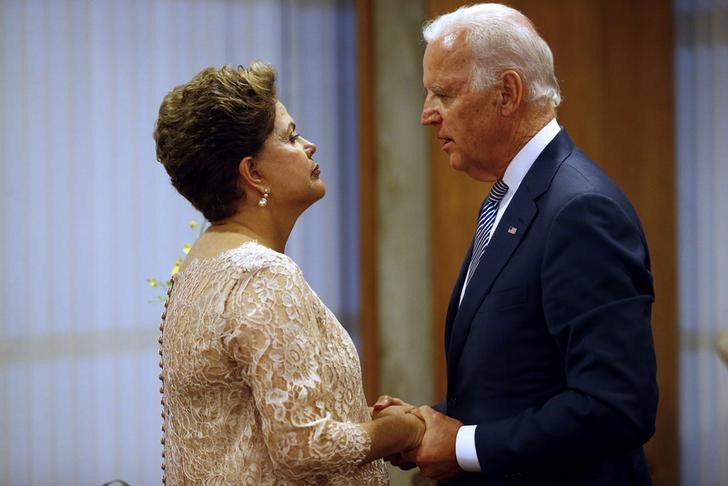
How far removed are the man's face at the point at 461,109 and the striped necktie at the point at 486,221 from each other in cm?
3

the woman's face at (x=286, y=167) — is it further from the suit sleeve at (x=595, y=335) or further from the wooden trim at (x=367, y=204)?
the wooden trim at (x=367, y=204)

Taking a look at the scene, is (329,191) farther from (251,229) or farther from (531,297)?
(531,297)

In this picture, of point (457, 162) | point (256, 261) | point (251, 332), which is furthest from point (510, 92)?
point (251, 332)

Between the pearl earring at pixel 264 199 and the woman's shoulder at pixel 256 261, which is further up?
the pearl earring at pixel 264 199

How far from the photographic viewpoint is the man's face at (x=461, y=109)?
2.09m

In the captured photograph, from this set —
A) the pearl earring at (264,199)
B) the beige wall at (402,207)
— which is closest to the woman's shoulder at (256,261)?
the pearl earring at (264,199)

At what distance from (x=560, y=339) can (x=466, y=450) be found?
1.10ft

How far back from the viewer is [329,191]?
15.1 ft

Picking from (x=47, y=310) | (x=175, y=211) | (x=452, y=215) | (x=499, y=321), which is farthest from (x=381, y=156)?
(x=499, y=321)

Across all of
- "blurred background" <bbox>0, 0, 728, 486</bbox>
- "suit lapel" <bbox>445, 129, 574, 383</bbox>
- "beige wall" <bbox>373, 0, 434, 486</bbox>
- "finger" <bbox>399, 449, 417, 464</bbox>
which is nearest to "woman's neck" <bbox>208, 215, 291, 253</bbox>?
"suit lapel" <bbox>445, 129, 574, 383</bbox>

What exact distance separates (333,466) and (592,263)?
653 mm

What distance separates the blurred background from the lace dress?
2339mm

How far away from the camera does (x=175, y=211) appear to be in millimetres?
4387

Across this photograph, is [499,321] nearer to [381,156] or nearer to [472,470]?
[472,470]
